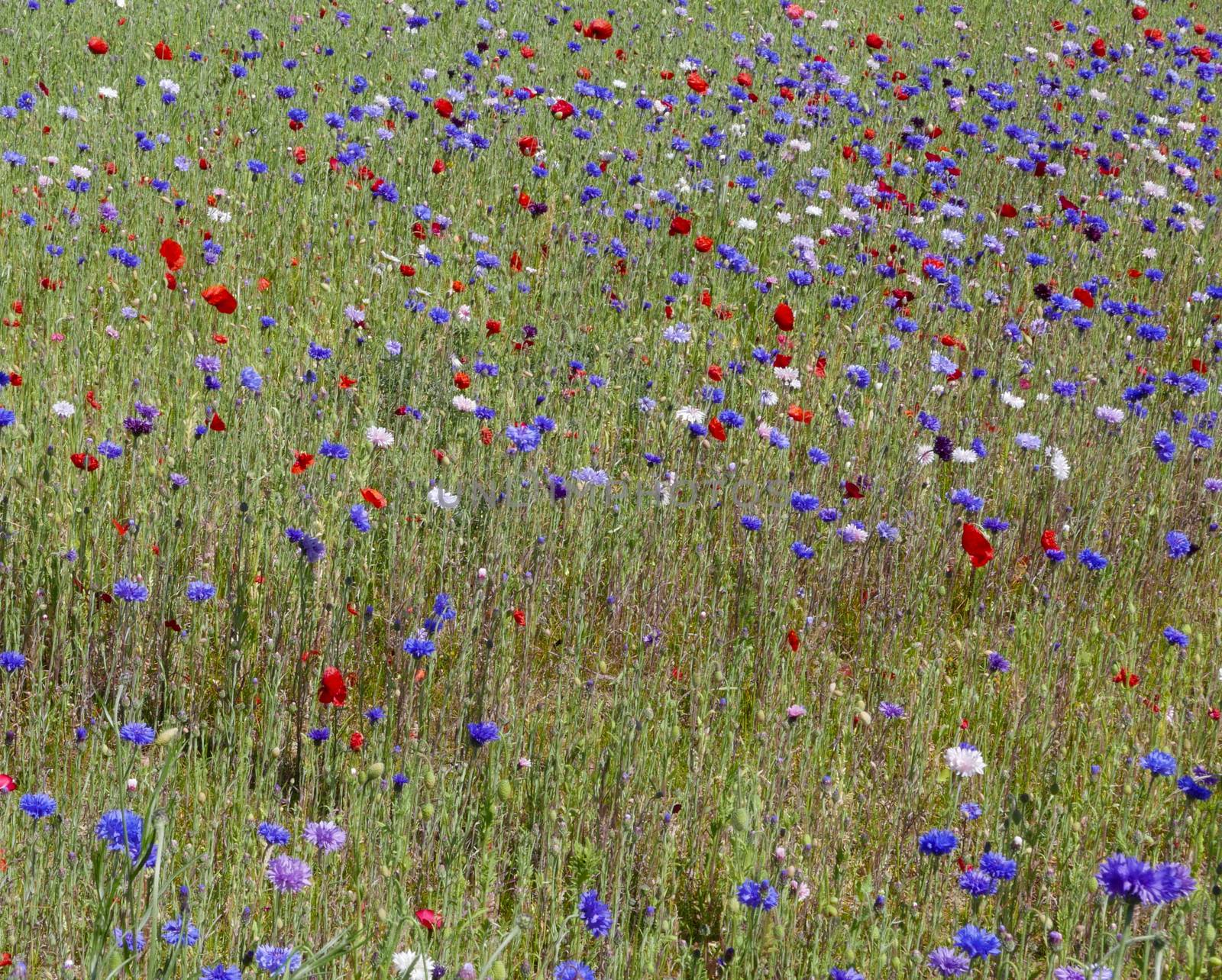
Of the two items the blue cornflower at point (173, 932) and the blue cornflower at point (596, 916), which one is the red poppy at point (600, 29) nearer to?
the blue cornflower at point (596, 916)

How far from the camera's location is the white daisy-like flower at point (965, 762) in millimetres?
2557

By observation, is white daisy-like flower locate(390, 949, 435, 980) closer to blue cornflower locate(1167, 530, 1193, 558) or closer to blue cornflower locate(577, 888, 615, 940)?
blue cornflower locate(577, 888, 615, 940)

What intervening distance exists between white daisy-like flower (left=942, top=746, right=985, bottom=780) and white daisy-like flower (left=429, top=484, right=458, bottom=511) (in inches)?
49.4

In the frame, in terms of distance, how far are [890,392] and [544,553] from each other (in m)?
1.67

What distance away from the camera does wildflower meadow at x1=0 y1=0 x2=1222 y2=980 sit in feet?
7.01

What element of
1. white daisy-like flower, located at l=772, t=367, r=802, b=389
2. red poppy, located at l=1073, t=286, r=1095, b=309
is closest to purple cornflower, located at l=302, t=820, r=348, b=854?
white daisy-like flower, located at l=772, t=367, r=802, b=389

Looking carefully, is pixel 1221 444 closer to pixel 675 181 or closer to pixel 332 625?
pixel 675 181

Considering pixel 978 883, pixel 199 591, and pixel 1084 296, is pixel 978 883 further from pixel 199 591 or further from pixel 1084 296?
pixel 1084 296

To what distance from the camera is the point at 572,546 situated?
3359mm

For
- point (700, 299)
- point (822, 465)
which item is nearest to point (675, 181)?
point (700, 299)

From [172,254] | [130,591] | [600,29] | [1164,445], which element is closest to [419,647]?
[130,591]

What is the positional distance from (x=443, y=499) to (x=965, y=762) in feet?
4.40

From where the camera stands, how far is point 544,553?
3.15 metres

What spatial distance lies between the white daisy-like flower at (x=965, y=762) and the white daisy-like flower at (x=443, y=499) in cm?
125
